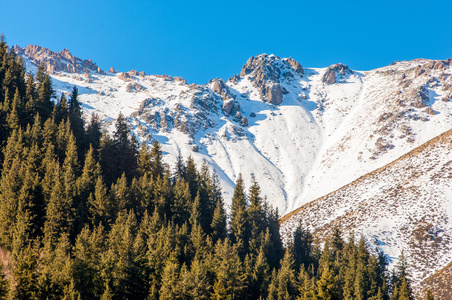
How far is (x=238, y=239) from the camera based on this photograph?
60219mm

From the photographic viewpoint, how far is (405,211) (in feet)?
280

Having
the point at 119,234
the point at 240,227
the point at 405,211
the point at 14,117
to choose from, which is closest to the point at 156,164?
the point at 240,227

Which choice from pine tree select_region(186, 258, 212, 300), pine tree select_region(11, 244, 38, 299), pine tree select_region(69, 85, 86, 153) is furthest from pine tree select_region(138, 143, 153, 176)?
pine tree select_region(11, 244, 38, 299)

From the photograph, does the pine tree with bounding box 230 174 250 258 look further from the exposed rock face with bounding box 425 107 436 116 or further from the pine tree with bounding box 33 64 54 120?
the exposed rock face with bounding box 425 107 436 116

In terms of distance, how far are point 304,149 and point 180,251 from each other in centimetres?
16043

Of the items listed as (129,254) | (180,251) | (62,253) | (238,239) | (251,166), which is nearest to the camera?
(62,253)

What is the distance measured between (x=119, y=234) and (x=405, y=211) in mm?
74199

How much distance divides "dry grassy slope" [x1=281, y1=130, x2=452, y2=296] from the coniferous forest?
361 inches

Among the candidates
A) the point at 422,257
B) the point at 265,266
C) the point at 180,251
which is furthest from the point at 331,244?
the point at 180,251

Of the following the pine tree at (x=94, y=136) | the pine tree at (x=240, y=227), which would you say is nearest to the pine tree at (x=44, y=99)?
the pine tree at (x=94, y=136)

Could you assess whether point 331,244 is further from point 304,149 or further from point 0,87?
point 304,149

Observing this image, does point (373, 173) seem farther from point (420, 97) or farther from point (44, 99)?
point (44, 99)

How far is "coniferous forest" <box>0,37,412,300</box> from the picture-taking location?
3312 centimetres

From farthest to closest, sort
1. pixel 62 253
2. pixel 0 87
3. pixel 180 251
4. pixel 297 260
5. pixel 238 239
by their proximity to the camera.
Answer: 1. pixel 0 87
2. pixel 297 260
3. pixel 238 239
4. pixel 180 251
5. pixel 62 253
